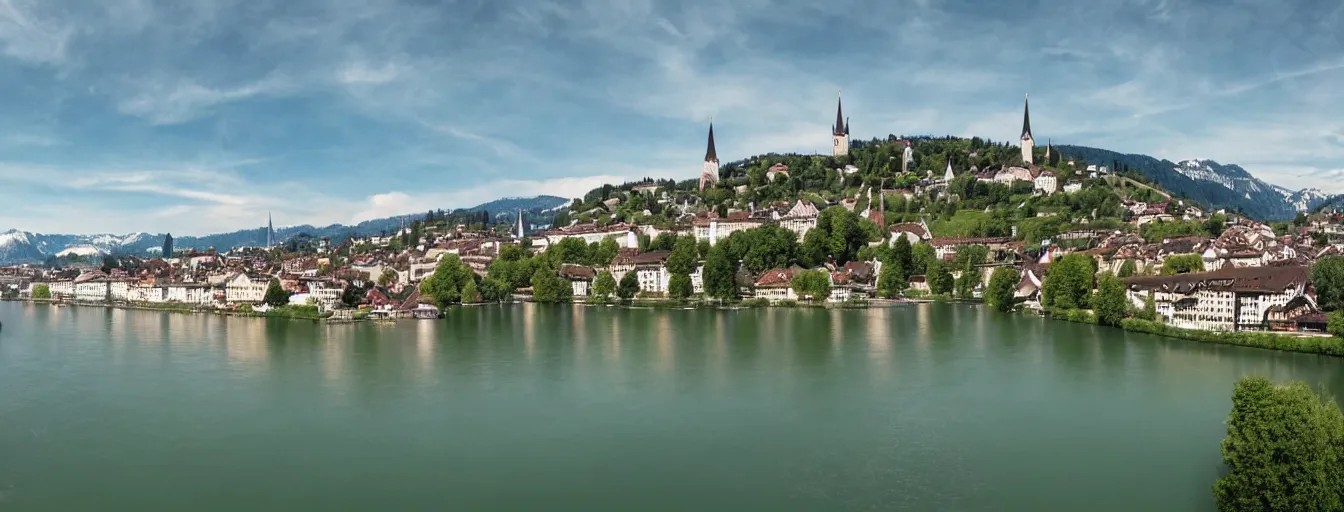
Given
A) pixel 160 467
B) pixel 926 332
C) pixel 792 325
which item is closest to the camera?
pixel 160 467

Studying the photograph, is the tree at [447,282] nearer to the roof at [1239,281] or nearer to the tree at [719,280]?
the tree at [719,280]

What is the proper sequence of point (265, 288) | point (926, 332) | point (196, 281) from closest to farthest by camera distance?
point (926, 332) → point (265, 288) → point (196, 281)

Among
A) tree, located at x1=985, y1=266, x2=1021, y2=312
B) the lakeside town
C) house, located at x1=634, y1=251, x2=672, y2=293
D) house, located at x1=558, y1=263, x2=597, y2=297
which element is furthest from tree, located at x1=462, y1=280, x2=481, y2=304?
tree, located at x1=985, y1=266, x2=1021, y2=312

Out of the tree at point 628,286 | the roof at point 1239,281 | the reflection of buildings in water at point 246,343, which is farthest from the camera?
the tree at point 628,286

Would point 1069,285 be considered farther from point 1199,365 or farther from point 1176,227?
point 1176,227

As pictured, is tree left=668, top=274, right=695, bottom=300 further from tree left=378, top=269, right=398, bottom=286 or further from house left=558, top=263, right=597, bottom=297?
tree left=378, top=269, right=398, bottom=286

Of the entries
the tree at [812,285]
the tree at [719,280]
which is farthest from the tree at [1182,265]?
the tree at [719,280]

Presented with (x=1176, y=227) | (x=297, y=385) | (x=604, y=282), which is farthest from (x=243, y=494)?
(x=1176, y=227)
